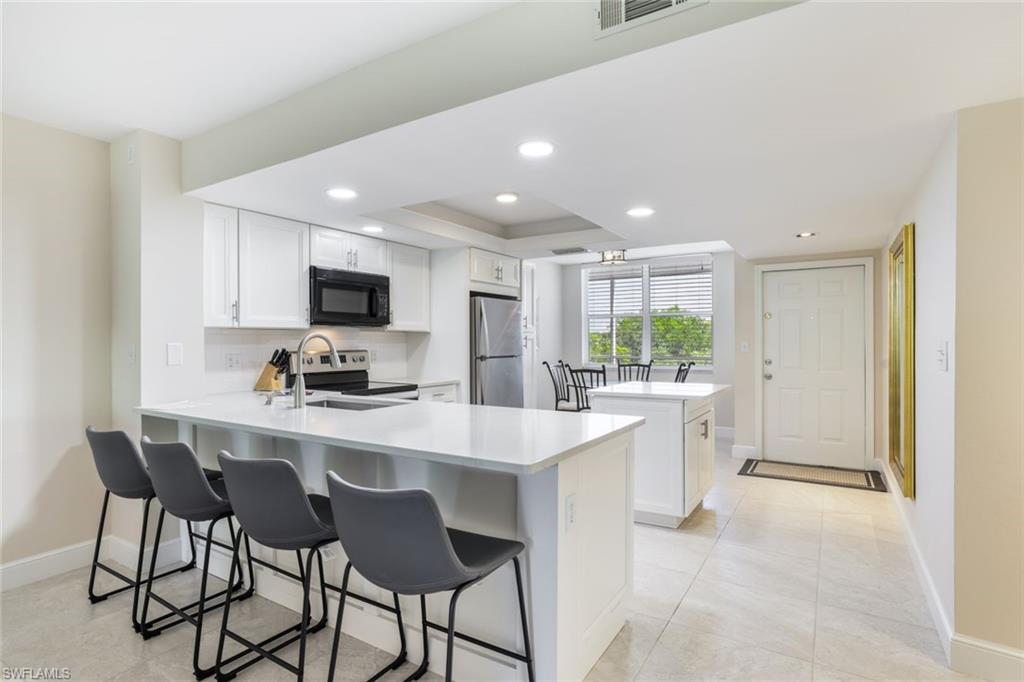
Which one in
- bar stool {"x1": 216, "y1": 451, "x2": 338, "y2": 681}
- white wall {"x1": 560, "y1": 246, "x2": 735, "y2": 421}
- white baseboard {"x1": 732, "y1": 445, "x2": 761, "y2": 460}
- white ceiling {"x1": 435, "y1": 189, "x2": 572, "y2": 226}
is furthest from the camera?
white wall {"x1": 560, "y1": 246, "x2": 735, "y2": 421}

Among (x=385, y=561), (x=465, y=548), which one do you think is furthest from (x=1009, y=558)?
(x=385, y=561)

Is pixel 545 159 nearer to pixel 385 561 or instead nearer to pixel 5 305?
pixel 385 561

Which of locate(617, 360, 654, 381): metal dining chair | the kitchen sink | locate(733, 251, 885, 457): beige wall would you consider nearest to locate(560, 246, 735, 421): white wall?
locate(617, 360, 654, 381): metal dining chair

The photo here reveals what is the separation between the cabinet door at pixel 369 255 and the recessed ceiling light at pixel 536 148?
2216 mm

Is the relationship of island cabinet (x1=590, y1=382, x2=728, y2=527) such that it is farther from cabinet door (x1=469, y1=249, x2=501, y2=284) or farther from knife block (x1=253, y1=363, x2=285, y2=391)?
knife block (x1=253, y1=363, x2=285, y2=391)

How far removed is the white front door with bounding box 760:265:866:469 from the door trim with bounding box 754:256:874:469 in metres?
0.04

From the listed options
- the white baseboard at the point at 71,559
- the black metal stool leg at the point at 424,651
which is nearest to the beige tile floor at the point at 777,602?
the black metal stool leg at the point at 424,651

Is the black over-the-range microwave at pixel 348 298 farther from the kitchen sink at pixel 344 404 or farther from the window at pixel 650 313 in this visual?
the window at pixel 650 313

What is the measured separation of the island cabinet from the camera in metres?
3.36

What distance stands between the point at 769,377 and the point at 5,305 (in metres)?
5.73

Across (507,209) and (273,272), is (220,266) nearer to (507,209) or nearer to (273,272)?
(273,272)

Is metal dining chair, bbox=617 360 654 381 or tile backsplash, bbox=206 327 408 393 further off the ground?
tile backsplash, bbox=206 327 408 393

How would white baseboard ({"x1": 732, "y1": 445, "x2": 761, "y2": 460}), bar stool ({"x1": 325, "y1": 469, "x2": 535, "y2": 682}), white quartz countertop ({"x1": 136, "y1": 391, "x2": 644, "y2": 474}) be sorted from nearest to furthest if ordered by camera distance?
bar stool ({"x1": 325, "y1": 469, "x2": 535, "y2": 682}) < white quartz countertop ({"x1": 136, "y1": 391, "x2": 644, "y2": 474}) < white baseboard ({"x1": 732, "y1": 445, "x2": 761, "y2": 460})

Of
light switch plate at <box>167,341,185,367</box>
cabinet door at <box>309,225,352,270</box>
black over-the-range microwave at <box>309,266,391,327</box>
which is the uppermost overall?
cabinet door at <box>309,225,352,270</box>
